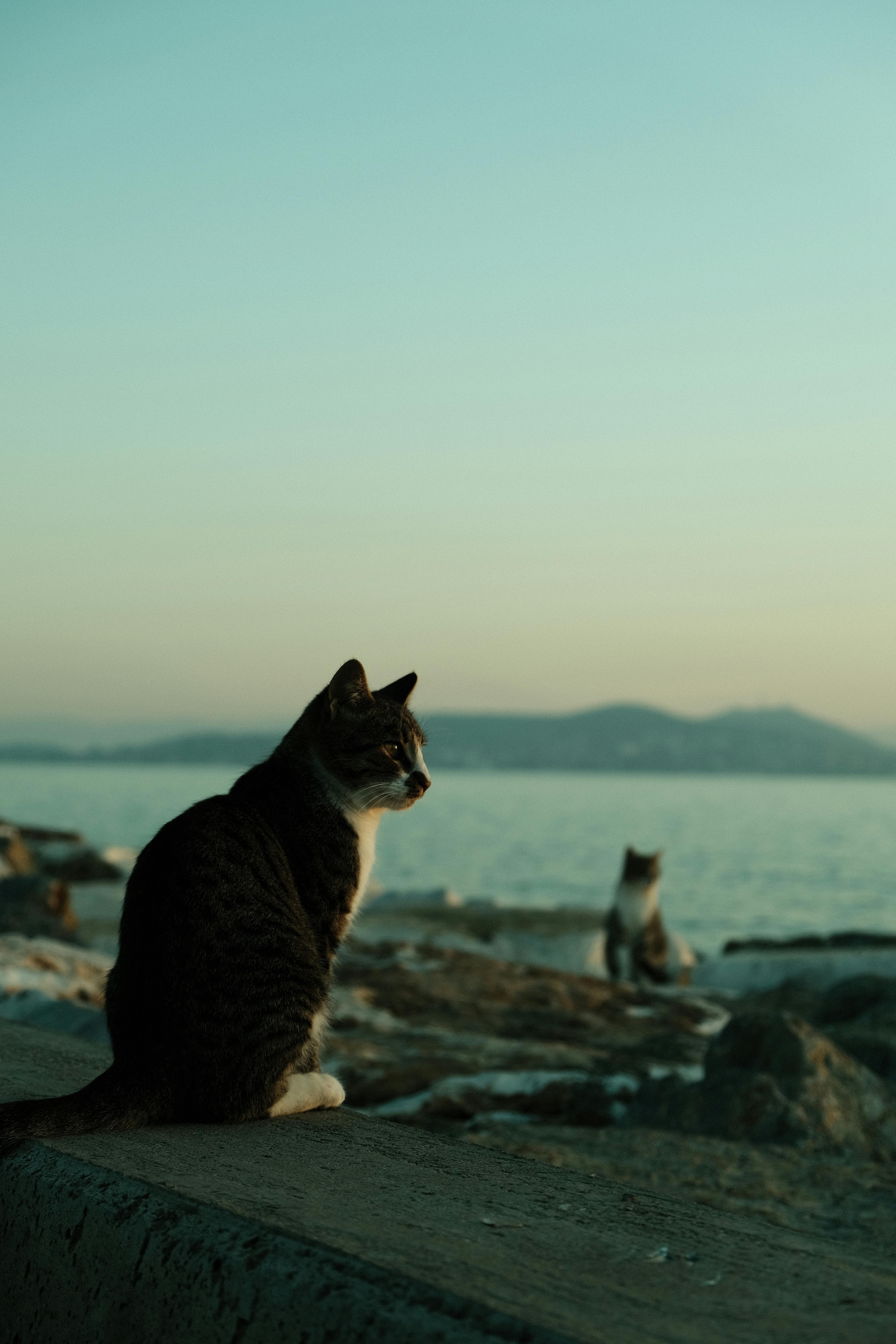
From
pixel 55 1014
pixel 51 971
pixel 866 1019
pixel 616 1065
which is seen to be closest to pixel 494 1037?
pixel 616 1065

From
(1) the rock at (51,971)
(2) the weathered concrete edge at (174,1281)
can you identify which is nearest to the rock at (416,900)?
(1) the rock at (51,971)

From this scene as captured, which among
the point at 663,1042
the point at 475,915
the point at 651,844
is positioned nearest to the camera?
the point at 663,1042

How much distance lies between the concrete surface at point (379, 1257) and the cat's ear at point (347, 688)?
152 cm

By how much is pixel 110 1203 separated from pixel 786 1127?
3.92 metres

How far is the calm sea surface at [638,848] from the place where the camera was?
26.9 metres

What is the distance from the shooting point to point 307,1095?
3758 millimetres

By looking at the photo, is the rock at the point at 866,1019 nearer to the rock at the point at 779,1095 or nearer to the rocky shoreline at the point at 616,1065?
the rocky shoreline at the point at 616,1065

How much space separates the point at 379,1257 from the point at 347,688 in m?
2.28

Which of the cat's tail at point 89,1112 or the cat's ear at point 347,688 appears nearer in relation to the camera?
the cat's tail at point 89,1112

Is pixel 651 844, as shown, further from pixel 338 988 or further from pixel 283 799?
pixel 283 799

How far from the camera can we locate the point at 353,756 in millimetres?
4211

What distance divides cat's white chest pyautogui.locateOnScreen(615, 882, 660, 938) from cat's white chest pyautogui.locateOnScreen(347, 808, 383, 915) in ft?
36.4

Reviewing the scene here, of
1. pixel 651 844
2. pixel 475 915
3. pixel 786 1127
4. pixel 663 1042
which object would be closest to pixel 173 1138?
pixel 786 1127

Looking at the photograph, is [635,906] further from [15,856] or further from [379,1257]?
[379,1257]
